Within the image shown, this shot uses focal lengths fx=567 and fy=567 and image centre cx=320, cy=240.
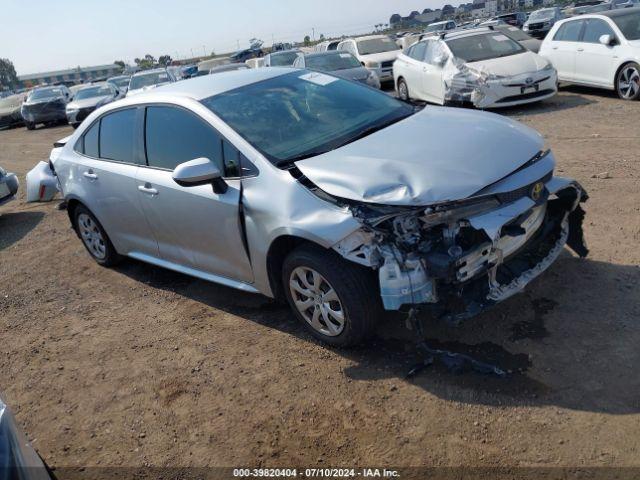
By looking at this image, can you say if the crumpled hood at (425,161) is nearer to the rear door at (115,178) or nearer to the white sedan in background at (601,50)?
the rear door at (115,178)

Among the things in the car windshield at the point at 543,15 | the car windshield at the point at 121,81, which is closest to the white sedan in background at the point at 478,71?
the car windshield at the point at 121,81

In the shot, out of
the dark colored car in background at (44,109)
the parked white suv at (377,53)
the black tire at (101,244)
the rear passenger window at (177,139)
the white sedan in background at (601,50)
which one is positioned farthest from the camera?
the dark colored car in background at (44,109)

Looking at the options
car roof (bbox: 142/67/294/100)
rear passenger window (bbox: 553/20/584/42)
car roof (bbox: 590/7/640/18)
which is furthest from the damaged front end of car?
rear passenger window (bbox: 553/20/584/42)

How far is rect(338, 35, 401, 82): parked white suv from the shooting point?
1708 centimetres

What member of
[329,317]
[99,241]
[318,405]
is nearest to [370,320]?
[329,317]

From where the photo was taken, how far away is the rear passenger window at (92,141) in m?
5.27

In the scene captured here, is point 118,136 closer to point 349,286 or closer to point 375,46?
point 349,286

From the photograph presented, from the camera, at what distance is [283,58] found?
60.0 feet

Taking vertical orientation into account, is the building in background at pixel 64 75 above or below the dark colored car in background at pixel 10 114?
below

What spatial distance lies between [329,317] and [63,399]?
189cm

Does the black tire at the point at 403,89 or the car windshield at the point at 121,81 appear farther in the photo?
the car windshield at the point at 121,81

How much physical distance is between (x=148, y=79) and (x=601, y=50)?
1463 cm

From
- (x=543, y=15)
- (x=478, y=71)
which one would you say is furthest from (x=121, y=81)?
(x=543, y=15)

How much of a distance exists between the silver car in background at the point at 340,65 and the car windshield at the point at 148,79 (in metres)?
6.19
